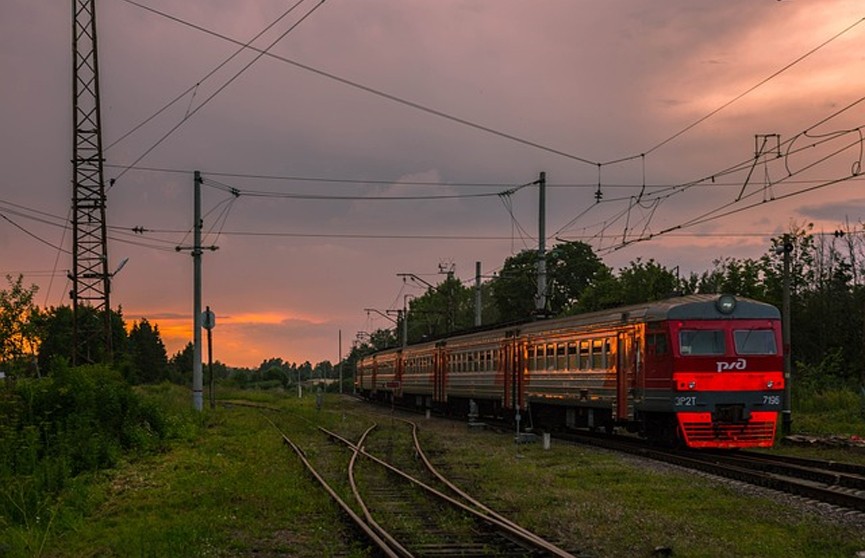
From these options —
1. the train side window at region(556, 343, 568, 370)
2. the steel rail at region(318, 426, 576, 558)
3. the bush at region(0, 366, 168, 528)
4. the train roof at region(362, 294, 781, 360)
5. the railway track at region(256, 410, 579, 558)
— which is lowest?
the railway track at region(256, 410, 579, 558)

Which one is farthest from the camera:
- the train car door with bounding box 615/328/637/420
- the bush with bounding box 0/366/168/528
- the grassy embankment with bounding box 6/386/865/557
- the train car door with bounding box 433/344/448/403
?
the train car door with bounding box 433/344/448/403

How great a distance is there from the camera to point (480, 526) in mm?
12422

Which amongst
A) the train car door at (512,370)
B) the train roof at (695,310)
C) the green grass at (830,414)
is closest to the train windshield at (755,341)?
the train roof at (695,310)

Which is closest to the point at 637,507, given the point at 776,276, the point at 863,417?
the point at 863,417

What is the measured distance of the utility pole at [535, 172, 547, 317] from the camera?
34688 millimetres

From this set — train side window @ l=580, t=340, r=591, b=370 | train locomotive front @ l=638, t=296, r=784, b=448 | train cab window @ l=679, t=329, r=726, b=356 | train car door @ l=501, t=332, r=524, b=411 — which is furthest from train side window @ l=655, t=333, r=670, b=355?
train car door @ l=501, t=332, r=524, b=411

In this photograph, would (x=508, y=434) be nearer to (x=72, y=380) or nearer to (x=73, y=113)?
(x=72, y=380)

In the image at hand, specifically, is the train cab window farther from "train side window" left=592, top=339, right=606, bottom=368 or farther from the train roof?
"train side window" left=592, top=339, right=606, bottom=368

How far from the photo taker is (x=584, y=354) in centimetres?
2509

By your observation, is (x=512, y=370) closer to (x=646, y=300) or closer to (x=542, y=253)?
(x=542, y=253)

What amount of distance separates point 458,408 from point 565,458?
21.8 metres

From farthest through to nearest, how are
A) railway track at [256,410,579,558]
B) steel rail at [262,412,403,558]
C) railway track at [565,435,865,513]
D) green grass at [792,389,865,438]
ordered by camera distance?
green grass at [792,389,865,438] < railway track at [565,435,865,513] < railway track at [256,410,579,558] < steel rail at [262,412,403,558]

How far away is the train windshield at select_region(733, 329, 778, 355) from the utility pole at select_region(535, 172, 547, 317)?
12.3 meters

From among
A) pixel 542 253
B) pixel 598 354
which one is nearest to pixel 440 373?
pixel 542 253
